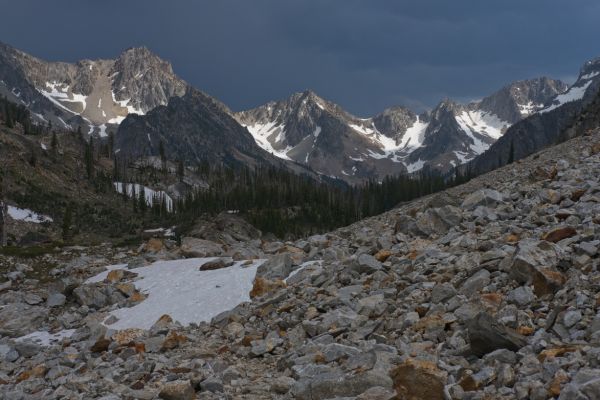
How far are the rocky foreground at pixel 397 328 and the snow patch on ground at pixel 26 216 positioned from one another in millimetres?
85905

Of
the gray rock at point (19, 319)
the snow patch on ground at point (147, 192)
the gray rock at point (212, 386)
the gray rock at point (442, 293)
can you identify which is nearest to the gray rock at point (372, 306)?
the gray rock at point (442, 293)

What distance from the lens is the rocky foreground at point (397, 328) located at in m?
9.15

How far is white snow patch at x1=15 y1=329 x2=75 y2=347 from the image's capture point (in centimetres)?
2086

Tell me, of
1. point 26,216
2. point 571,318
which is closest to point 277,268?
point 571,318

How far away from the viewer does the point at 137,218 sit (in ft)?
428

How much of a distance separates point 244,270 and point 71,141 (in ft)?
641

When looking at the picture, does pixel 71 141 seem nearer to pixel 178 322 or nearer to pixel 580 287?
pixel 178 322

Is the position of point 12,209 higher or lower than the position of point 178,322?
A: higher

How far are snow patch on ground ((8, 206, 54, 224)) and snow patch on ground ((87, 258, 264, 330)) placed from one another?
85.1 metres

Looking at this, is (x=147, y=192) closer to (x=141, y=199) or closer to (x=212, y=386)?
(x=141, y=199)

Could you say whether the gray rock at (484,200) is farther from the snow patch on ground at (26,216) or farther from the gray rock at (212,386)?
the snow patch on ground at (26,216)

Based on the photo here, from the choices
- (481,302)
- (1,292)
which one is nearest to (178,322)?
(481,302)

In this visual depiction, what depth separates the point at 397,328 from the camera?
1280 cm

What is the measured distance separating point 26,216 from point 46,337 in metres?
91.7
